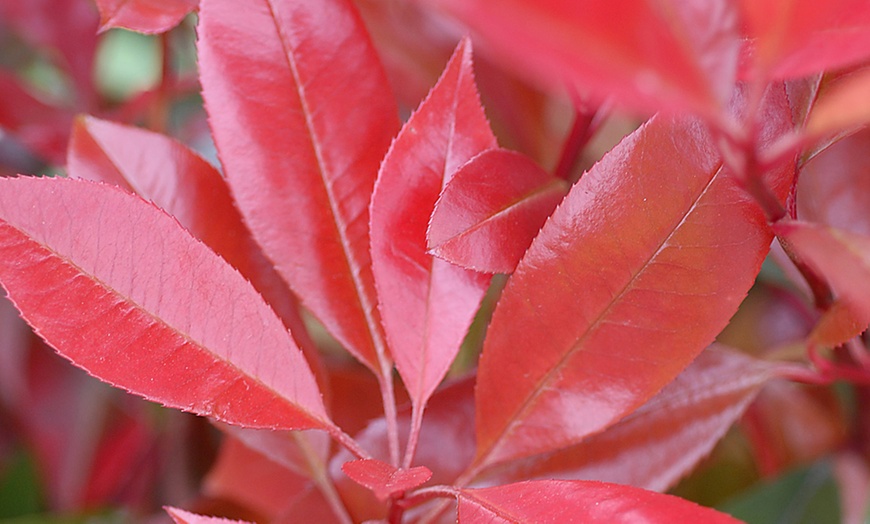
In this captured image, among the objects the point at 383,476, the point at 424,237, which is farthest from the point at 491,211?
the point at 383,476

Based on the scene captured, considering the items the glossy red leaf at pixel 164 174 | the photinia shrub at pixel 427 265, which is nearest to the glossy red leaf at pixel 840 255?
the photinia shrub at pixel 427 265

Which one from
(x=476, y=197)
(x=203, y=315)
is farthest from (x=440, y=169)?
(x=203, y=315)

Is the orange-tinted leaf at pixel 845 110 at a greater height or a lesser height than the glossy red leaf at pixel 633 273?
greater

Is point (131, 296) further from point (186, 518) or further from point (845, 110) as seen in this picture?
point (845, 110)

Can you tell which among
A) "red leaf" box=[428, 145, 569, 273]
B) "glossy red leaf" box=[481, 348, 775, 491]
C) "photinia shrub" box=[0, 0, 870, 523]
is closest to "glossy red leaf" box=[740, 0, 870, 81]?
"photinia shrub" box=[0, 0, 870, 523]

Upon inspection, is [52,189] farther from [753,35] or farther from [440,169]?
[753,35]

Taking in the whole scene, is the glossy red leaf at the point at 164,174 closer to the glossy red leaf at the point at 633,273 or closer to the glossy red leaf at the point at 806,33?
the glossy red leaf at the point at 633,273
